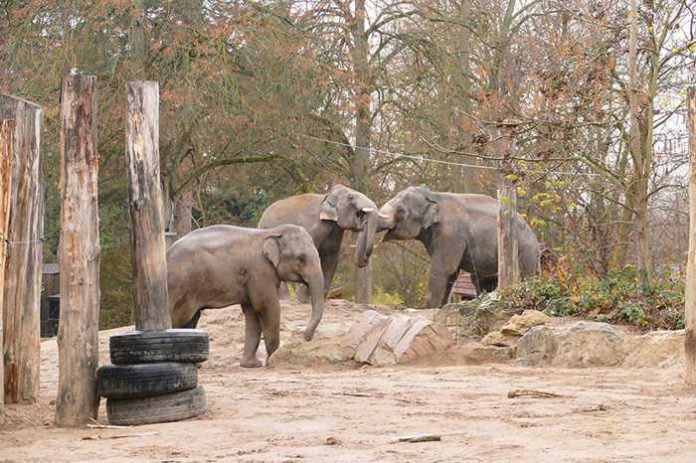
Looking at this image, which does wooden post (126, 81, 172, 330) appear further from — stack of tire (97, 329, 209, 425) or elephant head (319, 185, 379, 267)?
elephant head (319, 185, 379, 267)

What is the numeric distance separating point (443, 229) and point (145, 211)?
11.1 meters

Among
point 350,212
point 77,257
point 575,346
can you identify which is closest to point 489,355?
point 575,346

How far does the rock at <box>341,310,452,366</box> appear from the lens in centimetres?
1496

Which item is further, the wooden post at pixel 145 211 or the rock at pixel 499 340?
the rock at pixel 499 340

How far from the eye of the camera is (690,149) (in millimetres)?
11305

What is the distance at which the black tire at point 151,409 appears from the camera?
10000mm

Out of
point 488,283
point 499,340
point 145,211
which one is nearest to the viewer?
point 145,211

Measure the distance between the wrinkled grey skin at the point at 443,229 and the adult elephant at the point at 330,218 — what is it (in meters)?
0.52

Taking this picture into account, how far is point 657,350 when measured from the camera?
13500 millimetres

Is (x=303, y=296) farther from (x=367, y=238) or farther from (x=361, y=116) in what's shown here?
(x=361, y=116)

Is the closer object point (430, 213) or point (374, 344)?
point (374, 344)

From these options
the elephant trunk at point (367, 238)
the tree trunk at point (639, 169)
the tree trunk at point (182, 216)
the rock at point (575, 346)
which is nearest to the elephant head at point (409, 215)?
the elephant trunk at point (367, 238)

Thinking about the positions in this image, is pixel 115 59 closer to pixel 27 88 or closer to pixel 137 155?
pixel 27 88

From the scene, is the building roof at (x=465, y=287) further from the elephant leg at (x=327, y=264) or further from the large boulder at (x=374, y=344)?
the large boulder at (x=374, y=344)
